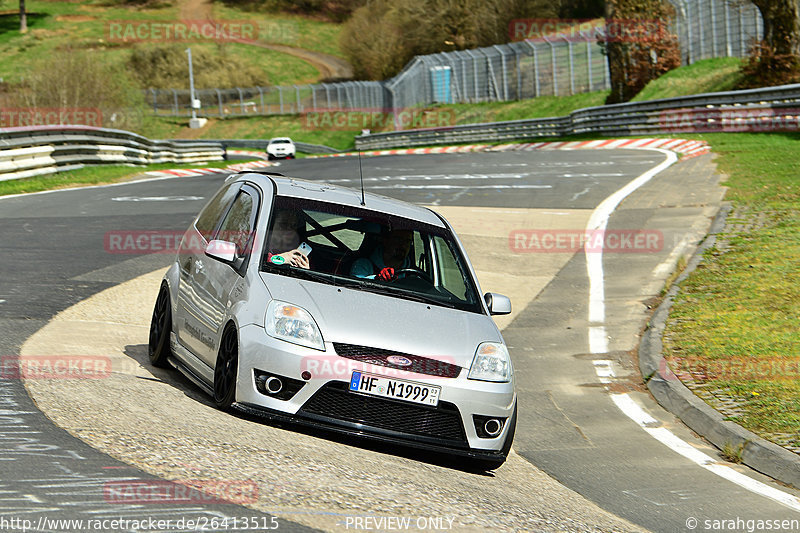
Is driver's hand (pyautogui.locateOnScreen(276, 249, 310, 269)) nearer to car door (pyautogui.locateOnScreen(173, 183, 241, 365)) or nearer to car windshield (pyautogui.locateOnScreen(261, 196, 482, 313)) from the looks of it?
car windshield (pyautogui.locateOnScreen(261, 196, 482, 313))

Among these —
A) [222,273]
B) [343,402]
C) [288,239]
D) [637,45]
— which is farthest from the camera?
[637,45]

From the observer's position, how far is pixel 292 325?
6539mm

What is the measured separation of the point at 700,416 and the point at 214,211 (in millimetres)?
4294

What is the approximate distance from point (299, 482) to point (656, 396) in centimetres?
498

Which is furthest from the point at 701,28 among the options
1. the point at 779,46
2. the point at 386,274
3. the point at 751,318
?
the point at 386,274

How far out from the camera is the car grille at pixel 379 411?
642cm

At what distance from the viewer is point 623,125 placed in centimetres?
3969

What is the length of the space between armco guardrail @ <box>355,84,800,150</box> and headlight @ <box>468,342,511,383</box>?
64.3 ft

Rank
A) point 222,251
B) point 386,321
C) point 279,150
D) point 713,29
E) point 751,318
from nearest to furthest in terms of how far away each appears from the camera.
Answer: point 386,321
point 222,251
point 751,318
point 713,29
point 279,150

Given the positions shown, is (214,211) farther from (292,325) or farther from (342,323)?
(342,323)

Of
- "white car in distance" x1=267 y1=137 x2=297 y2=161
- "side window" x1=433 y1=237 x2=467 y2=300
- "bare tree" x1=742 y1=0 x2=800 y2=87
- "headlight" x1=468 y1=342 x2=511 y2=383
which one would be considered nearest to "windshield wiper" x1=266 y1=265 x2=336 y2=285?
"side window" x1=433 y1=237 x2=467 y2=300

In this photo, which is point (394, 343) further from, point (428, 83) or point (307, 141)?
point (307, 141)

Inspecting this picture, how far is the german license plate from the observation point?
6402 millimetres

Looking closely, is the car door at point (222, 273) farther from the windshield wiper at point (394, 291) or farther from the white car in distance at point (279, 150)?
the white car in distance at point (279, 150)
